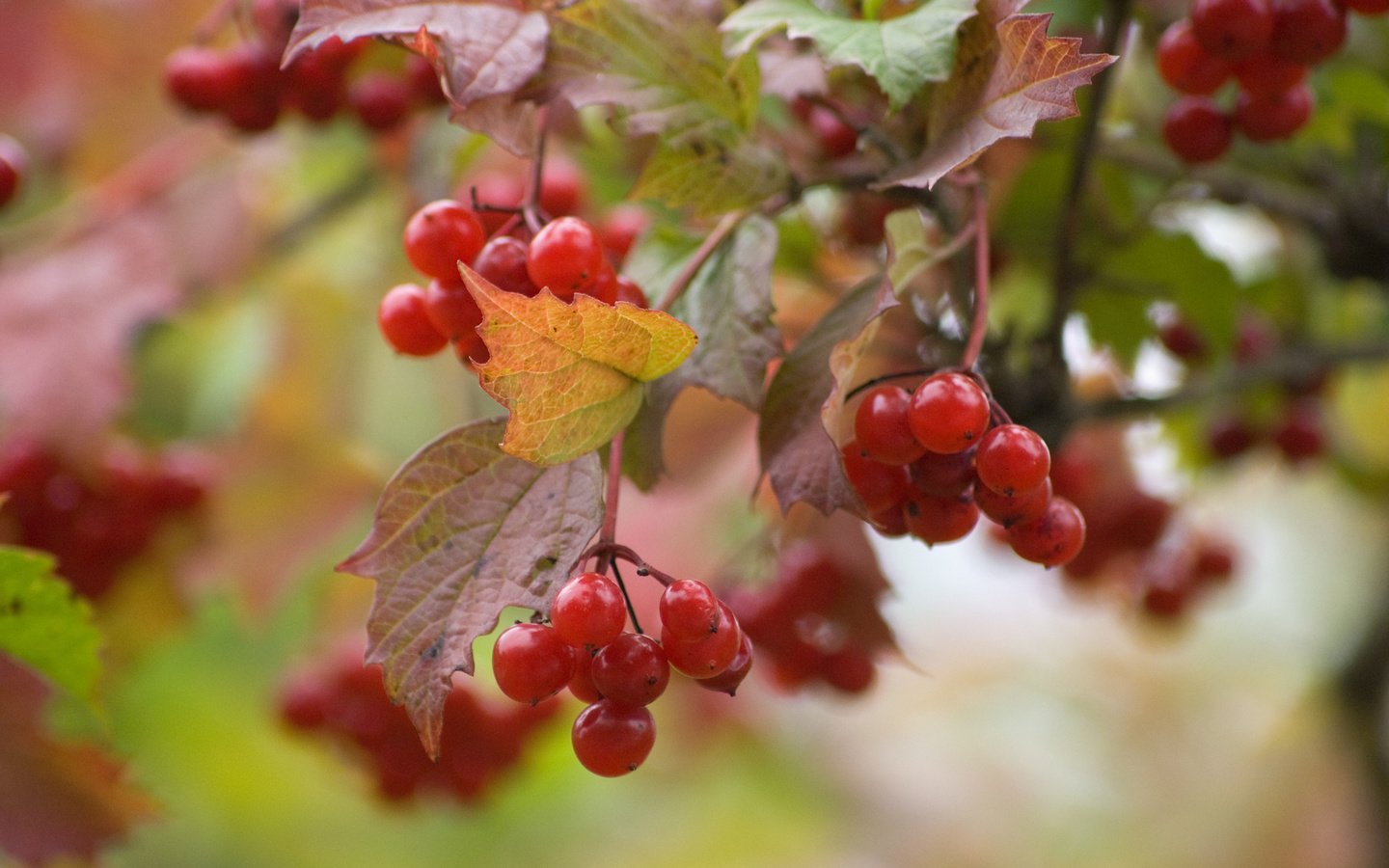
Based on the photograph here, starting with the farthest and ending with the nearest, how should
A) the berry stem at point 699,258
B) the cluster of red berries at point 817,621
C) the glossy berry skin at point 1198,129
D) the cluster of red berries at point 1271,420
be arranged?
the cluster of red berries at point 1271,420 → the cluster of red berries at point 817,621 → the glossy berry skin at point 1198,129 → the berry stem at point 699,258

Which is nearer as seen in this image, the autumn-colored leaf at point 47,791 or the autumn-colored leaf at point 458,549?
the autumn-colored leaf at point 458,549

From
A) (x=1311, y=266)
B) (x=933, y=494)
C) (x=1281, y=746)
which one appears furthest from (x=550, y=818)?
(x=933, y=494)

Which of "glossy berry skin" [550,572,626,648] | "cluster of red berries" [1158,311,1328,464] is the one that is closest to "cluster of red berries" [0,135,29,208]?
"glossy berry skin" [550,572,626,648]

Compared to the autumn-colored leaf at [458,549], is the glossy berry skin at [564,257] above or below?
above

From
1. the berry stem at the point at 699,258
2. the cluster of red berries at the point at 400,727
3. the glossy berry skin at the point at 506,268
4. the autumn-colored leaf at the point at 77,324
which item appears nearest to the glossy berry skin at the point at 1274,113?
the berry stem at the point at 699,258

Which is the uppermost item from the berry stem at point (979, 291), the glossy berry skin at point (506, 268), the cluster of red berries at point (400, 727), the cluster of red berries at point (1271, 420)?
the glossy berry skin at point (506, 268)

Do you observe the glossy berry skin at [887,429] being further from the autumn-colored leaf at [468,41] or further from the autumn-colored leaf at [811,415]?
the autumn-colored leaf at [468,41]

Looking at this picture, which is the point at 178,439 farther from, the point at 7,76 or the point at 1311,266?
the point at 1311,266
